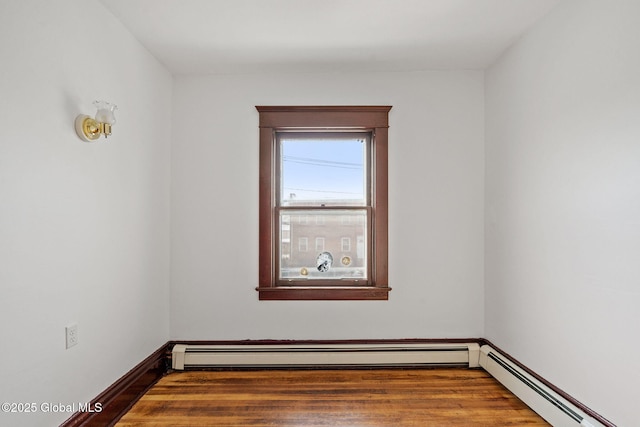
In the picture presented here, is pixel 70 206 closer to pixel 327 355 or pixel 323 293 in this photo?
pixel 323 293

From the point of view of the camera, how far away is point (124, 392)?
2.47 meters

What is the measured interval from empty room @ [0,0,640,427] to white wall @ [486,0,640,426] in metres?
0.01

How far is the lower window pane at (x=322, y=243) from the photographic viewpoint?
339 cm

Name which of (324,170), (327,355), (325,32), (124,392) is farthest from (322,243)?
(124,392)

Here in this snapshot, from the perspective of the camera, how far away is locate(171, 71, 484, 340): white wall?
3273 mm

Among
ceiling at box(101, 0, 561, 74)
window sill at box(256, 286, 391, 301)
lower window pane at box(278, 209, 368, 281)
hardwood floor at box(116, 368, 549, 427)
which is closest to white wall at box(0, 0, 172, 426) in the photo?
ceiling at box(101, 0, 561, 74)

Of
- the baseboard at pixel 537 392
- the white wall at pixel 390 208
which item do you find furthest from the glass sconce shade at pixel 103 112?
the baseboard at pixel 537 392

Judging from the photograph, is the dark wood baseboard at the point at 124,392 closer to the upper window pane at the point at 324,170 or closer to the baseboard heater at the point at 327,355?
the baseboard heater at the point at 327,355

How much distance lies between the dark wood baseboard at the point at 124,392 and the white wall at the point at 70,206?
6 centimetres

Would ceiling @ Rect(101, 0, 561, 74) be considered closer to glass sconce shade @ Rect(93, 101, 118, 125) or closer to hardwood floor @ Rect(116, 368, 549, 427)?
glass sconce shade @ Rect(93, 101, 118, 125)

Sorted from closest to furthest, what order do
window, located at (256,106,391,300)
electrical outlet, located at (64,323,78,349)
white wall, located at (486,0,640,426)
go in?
white wall, located at (486,0,640,426) → electrical outlet, located at (64,323,78,349) → window, located at (256,106,391,300)

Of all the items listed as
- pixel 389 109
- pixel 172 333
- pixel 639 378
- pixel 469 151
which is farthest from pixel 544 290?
pixel 172 333

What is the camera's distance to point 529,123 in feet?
8.55

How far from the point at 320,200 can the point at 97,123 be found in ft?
6.04
